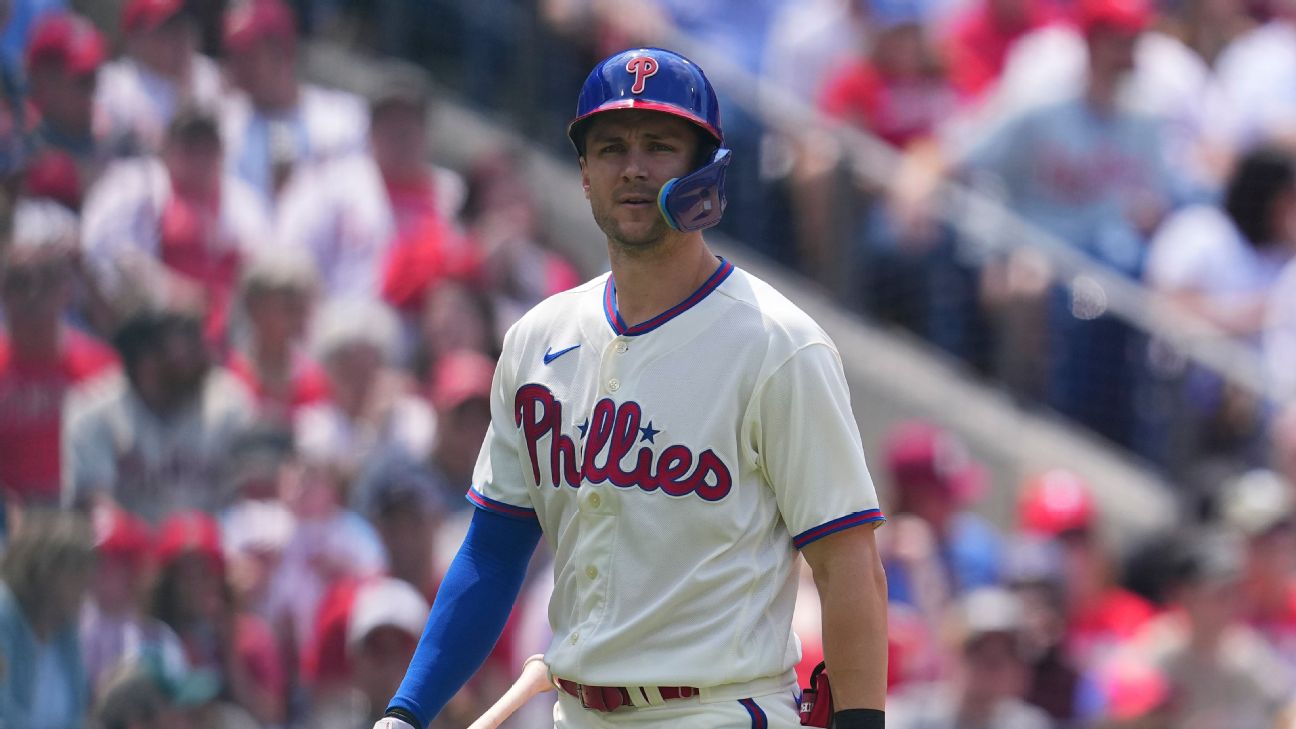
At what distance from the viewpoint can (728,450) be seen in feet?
11.5

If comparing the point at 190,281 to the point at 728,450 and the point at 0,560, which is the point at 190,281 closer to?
the point at 0,560

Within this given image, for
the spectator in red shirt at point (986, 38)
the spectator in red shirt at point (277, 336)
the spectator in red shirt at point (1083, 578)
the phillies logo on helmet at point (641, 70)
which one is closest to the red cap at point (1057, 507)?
the spectator in red shirt at point (1083, 578)

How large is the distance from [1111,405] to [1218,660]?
5.92ft

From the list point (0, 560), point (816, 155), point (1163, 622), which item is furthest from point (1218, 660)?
point (0, 560)

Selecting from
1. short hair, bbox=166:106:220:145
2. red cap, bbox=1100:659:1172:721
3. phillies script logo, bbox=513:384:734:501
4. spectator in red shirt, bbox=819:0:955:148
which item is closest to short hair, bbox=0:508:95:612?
short hair, bbox=166:106:220:145

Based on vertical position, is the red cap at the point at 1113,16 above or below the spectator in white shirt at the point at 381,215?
above

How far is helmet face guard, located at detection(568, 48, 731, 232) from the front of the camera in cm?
348

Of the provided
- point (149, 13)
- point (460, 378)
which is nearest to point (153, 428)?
point (460, 378)

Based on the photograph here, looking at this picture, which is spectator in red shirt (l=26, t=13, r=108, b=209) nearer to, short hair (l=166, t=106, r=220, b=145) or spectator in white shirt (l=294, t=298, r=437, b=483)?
short hair (l=166, t=106, r=220, b=145)

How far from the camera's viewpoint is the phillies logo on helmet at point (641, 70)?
350 cm

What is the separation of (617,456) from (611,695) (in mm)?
418

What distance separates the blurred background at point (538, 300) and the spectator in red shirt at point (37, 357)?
0.05 ft

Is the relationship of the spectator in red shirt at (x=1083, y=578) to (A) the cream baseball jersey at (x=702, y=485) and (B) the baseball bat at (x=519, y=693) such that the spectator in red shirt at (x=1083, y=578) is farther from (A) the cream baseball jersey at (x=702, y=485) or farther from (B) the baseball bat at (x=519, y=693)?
(A) the cream baseball jersey at (x=702, y=485)

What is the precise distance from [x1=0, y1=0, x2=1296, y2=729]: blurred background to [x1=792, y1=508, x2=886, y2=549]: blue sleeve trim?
9.76ft
